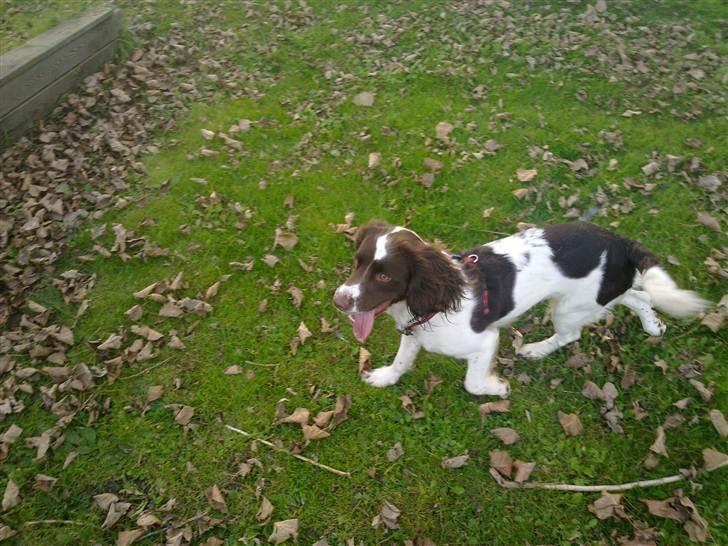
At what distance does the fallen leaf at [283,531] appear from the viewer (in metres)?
3.25

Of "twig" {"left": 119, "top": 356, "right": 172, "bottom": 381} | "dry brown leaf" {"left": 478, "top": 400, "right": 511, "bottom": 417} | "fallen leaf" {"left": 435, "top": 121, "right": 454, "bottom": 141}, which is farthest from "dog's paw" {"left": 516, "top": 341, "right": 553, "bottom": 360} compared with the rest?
"twig" {"left": 119, "top": 356, "right": 172, "bottom": 381}

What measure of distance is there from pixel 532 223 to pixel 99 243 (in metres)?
4.41

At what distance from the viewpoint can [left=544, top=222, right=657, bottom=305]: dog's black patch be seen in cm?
343

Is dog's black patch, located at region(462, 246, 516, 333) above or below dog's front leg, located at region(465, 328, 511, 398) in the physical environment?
above

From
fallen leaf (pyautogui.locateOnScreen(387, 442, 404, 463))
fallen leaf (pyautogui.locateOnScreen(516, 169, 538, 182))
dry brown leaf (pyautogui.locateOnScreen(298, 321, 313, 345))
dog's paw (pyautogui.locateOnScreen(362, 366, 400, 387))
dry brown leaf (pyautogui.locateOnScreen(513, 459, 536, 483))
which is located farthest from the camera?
fallen leaf (pyautogui.locateOnScreen(516, 169, 538, 182))

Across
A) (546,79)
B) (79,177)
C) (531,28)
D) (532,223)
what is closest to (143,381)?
(79,177)

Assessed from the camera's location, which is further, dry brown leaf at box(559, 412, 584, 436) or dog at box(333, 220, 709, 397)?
dry brown leaf at box(559, 412, 584, 436)

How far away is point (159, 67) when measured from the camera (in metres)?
6.80

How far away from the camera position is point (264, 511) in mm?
3361

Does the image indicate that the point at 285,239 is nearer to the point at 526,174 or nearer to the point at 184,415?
the point at 184,415

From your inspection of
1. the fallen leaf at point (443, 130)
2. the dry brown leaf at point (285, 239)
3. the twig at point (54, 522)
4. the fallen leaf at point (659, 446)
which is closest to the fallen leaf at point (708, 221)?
the fallen leaf at point (659, 446)

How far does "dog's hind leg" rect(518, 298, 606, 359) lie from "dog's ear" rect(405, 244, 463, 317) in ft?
3.39

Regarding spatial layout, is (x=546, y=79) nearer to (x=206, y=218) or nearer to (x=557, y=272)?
(x=557, y=272)

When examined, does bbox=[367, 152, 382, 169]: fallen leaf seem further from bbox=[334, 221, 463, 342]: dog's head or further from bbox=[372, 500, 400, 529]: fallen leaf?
bbox=[372, 500, 400, 529]: fallen leaf
